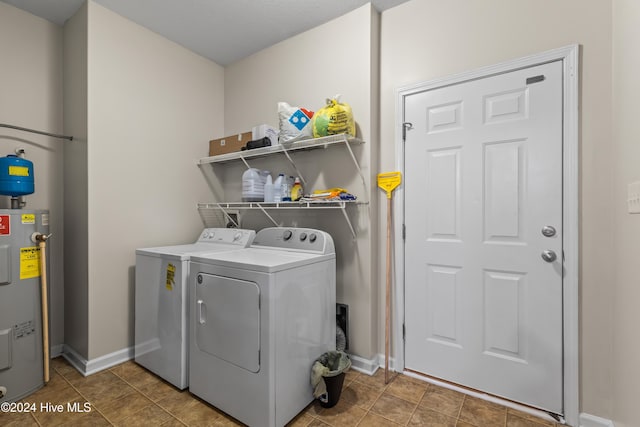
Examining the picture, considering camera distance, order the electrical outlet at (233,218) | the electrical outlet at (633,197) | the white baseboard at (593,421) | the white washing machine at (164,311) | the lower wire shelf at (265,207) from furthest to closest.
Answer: the electrical outlet at (233,218), the lower wire shelf at (265,207), the white washing machine at (164,311), the white baseboard at (593,421), the electrical outlet at (633,197)

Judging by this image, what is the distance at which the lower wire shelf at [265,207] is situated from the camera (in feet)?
7.10

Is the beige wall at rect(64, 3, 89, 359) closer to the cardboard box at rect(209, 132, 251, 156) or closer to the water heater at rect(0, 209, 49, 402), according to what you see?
the water heater at rect(0, 209, 49, 402)

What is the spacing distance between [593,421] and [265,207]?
2448 mm

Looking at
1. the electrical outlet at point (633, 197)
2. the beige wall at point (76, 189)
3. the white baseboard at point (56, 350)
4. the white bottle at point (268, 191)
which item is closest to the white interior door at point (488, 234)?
the electrical outlet at point (633, 197)

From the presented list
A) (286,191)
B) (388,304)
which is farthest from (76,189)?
(388,304)

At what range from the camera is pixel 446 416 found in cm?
170

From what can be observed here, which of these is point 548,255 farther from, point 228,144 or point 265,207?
point 228,144

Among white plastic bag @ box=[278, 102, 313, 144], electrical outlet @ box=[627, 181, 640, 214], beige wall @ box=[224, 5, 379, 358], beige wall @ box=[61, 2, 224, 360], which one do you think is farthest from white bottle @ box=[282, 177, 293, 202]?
electrical outlet @ box=[627, 181, 640, 214]

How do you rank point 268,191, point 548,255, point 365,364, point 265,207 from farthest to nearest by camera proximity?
point 265,207 < point 268,191 < point 365,364 < point 548,255

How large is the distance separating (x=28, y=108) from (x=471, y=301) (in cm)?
344

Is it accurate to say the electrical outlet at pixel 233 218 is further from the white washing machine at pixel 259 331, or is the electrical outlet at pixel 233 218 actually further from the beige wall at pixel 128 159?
the white washing machine at pixel 259 331

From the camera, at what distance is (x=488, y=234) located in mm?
1869

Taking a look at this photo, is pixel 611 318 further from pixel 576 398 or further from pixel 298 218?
pixel 298 218

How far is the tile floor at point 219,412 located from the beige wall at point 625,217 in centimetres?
47
